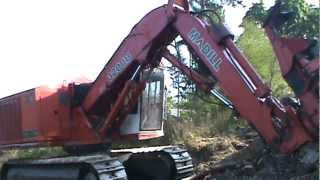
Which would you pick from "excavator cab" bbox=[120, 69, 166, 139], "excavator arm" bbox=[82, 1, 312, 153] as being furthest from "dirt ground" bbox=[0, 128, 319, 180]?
"excavator cab" bbox=[120, 69, 166, 139]

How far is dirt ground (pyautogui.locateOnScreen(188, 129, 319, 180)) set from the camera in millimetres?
8648

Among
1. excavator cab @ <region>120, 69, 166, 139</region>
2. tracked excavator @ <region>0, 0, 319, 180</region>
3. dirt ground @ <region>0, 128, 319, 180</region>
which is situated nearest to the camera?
tracked excavator @ <region>0, 0, 319, 180</region>

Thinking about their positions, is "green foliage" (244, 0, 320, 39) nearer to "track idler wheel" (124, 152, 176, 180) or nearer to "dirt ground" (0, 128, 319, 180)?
"dirt ground" (0, 128, 319, 180)

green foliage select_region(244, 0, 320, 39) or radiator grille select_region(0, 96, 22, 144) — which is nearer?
radiator grille select_region(0, 96, 22, 144)

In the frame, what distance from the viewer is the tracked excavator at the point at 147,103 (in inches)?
269

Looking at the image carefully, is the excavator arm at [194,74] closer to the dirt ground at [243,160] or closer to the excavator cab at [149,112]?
the excavator cab at [149,112]

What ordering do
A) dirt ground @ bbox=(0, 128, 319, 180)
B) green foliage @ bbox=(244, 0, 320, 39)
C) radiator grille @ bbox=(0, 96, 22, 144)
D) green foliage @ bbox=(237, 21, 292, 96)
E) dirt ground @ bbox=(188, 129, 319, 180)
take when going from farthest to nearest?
green foliage @ bbox=(244, 0, 320, 39) < green foliage @ bbox=(237, 21, 292, 96) < radiator grille @ bbox=(0, 96, 22, 144) < dirt ground @ bbox=(188, 129, 319, 180) < dirt ground @ bbox=(0, 128, 319, 180)

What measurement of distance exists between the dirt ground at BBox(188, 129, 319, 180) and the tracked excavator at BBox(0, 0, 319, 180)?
0.60 meters

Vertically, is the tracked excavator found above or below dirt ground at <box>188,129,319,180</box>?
above

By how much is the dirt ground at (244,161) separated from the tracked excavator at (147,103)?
→ 60cm

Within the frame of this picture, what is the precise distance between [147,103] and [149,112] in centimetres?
19

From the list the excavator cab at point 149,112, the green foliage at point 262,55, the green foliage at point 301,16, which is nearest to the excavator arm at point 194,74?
the excavator cab at point 149,112

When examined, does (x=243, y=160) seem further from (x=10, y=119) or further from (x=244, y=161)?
(x=10, y=119)

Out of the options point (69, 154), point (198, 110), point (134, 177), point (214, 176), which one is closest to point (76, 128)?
point (69, 154)
